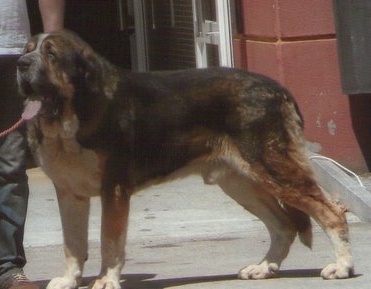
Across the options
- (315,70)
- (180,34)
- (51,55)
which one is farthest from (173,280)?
(180,34)

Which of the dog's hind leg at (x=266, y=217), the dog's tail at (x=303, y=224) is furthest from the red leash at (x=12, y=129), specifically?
the dog's tail at (x=303, y=224)

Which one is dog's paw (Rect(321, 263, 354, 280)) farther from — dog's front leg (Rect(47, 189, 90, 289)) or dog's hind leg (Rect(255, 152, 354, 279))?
dog's front leg (Rect(47, 189, 90, 289))

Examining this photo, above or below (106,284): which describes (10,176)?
above

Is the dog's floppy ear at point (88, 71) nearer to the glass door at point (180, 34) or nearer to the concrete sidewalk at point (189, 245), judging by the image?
the concrete sidewalk at point (189, 245)

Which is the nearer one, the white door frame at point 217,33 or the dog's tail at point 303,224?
the dog's tail at point 303,224

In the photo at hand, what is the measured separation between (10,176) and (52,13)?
90 cm

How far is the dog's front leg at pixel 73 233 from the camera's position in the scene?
720 centimetres

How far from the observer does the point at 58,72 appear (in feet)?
22.2

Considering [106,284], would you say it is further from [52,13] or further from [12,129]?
[52,13]

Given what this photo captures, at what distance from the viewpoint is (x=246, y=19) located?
38.8ft

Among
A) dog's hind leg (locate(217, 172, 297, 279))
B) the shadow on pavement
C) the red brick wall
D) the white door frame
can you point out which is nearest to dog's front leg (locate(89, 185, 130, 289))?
the shadow on pavement

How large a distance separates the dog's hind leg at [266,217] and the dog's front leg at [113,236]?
730 mm

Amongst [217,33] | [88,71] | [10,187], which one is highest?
[88,71]

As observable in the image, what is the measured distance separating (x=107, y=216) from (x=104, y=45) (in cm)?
1032
